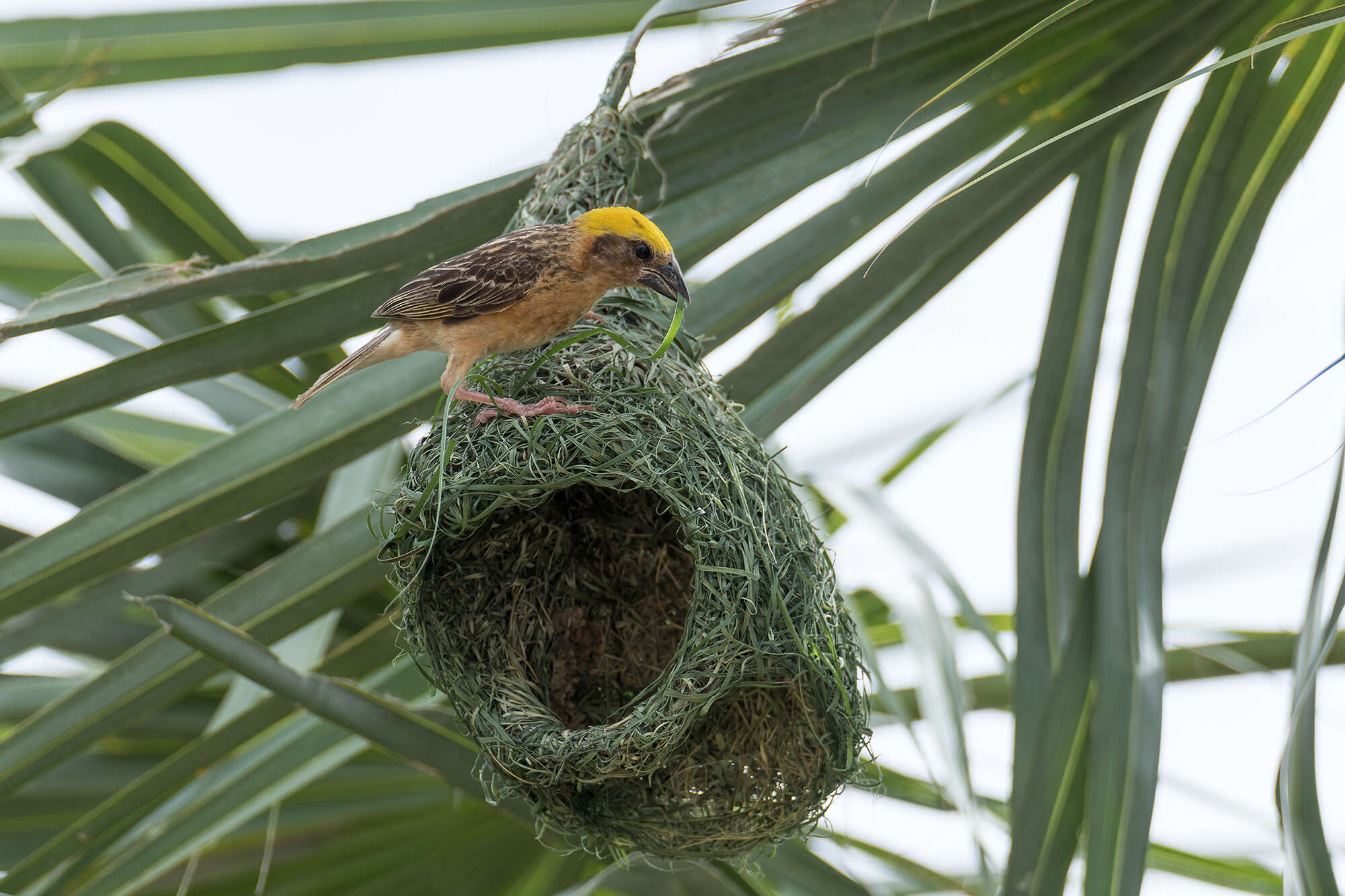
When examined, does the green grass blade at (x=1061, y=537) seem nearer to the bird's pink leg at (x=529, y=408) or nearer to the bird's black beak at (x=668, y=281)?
the bird's black beak at (x=668, y=281)

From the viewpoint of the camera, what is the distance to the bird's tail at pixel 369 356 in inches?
77.6

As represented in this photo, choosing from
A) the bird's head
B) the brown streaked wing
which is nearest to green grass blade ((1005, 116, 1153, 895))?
the bird's head

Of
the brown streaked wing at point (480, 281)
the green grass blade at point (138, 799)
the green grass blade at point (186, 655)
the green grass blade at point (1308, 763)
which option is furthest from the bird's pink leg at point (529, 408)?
the green grass blade at point (1308, 763)

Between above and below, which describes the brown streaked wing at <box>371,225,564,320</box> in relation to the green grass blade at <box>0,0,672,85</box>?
below

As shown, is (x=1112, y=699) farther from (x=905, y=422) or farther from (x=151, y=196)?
(x=151, y=196)

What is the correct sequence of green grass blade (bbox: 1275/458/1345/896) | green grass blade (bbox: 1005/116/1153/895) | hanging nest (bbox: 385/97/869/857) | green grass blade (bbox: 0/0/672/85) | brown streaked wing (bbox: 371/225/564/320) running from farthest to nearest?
green grass blade (bbox: 0/0/672/85)
brown streaked wing (bbox: 371/225/564/320)
green grass blade (bbox: 1005/116/1153/895)
hanging nest (bbox: 385/97/869/857)
green grass blade (bbox: 1275/458/1345/896)

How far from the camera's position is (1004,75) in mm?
1856

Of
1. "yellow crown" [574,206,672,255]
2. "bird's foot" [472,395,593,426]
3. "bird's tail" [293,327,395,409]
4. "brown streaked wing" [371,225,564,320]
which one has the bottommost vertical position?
"bird's foot" [472,395,593,426]

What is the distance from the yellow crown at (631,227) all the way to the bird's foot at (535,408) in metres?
0.30

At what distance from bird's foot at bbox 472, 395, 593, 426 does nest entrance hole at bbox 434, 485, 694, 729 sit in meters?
0.22

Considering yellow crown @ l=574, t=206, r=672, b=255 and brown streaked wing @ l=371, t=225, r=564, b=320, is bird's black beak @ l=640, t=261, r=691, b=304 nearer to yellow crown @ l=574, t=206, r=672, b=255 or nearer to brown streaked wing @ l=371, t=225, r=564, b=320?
yellow crown @ l=574, t=206, r=672, b=255

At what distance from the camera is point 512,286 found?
192 cm

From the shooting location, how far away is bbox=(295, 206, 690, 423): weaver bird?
1857mm

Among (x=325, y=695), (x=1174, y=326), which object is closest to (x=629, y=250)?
(x=325, y=695)
